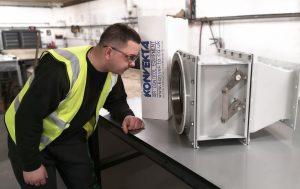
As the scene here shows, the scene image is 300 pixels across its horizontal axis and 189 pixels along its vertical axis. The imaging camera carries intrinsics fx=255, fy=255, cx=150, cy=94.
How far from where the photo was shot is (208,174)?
792 mm

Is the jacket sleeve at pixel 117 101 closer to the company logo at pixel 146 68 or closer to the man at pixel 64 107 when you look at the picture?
the man at pixel 64 107

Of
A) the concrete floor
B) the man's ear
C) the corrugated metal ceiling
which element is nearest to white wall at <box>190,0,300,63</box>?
the concrete floor

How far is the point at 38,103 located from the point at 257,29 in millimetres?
1775

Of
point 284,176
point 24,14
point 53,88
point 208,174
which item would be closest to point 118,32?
point 53,88

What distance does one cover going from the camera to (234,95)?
95 centimetres

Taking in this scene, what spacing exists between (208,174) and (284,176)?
226 millimetres

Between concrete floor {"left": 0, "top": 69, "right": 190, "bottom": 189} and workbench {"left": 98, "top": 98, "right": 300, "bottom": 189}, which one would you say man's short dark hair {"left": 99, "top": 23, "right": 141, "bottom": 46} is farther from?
concrete floor {"left": 0, "top": 69, "right": 190, "bottom": 189}

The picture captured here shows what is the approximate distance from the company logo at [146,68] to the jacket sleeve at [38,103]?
0.41 m

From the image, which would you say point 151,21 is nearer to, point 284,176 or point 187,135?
point 187,135

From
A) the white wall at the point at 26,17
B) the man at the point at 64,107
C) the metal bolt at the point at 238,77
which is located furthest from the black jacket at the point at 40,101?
the white wall at the point at 26,17

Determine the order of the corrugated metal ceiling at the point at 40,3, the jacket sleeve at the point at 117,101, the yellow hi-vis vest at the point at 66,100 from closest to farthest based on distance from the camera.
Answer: the yellow hi-vis vest at the point at 66,100, the jacket sleeve at the point at 117,101, the corrugated metal ceiling at the point at 40,3

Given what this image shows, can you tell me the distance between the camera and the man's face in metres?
1.05

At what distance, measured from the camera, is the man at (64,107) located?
0.96 m

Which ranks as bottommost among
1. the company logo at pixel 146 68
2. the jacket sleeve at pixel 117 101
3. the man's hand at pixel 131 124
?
the man's hand at pixel 131 124
